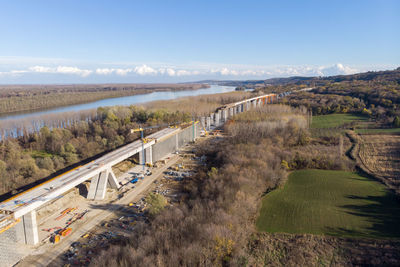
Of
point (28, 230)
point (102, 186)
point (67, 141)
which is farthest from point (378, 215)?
point (67, 141)

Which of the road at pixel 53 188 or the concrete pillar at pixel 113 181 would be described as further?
the concrete pillar at pixel 113 181

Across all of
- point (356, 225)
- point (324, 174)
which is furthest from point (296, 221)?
point (324, 174)

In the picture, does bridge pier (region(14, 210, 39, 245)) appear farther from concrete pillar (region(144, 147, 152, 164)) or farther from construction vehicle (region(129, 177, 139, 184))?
concrete pillar (region(144, 147, 152, 164))

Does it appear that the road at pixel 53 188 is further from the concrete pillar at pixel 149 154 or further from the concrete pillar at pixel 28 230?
the concrete pillar at pixel 149 154

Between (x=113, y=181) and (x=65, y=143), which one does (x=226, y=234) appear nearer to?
(x=113, y=181)

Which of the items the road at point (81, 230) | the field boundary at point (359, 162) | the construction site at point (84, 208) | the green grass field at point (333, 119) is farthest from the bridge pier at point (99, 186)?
the green grass field at point (333, 119)

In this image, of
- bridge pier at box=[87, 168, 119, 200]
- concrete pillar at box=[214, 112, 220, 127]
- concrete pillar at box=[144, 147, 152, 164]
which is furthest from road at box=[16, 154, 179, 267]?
concrete pillar at box=[214, 112, 220, 127]

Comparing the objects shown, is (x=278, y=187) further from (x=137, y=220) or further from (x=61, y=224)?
(x=61, y=224)
